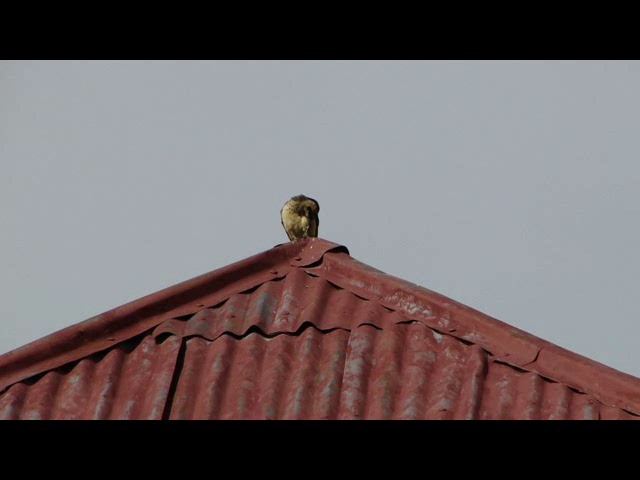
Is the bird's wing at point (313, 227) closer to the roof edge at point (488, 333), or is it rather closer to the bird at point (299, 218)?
the bird at point (299, 218)

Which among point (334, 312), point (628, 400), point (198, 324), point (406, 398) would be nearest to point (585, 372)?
point (628, 400)

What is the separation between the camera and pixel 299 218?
25.4 ft

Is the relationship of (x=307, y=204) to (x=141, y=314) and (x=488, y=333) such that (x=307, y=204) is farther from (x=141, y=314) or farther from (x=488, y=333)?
(x=488, y=333)

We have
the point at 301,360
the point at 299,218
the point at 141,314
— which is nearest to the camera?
the point at 301,360

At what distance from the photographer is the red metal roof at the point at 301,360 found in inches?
255

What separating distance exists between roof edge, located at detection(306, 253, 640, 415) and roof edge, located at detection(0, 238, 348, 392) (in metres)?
0.24

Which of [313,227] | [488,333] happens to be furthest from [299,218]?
[488,333]

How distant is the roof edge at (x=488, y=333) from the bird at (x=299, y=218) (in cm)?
25

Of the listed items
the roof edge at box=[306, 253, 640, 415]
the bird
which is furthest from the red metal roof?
the bird

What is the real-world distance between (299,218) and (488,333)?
135 cm

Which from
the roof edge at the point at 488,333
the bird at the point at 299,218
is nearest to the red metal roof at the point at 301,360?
the roof edge at the point at 488,333

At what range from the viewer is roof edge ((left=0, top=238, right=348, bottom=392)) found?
6.97m
